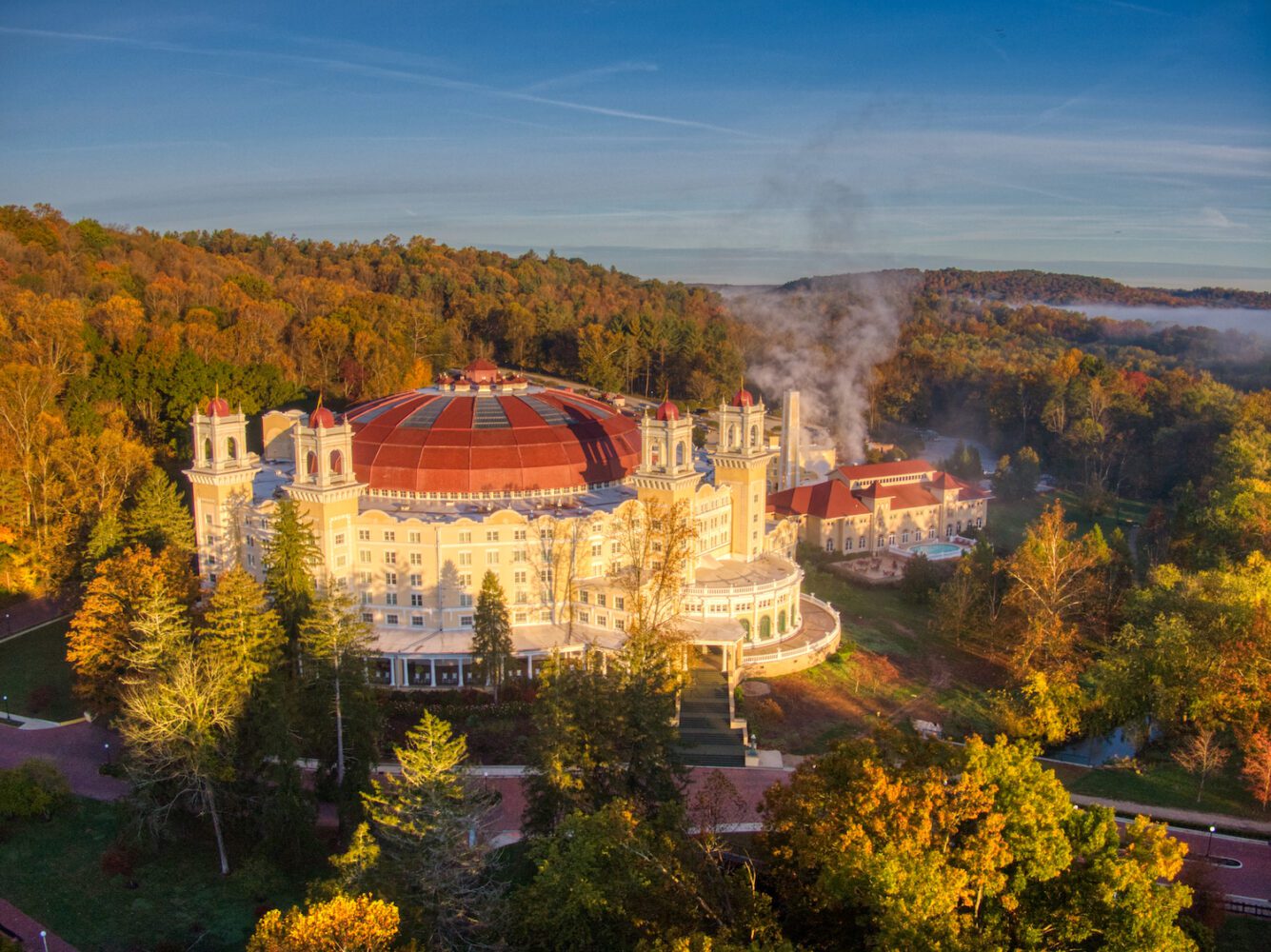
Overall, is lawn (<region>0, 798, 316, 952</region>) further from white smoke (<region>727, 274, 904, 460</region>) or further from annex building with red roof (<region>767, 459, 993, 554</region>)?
white smoke (<region>727, 274, 904, 460</region>)

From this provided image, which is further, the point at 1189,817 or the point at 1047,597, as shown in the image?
the point at 1047,597

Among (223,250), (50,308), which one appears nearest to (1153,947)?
(50,308)

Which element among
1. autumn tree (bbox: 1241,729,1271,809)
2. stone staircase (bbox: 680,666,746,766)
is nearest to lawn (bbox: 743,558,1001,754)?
stone staircase (bbox: 680,666,746,766)

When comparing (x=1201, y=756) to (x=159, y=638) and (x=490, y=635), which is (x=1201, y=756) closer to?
(x=490, y=635)

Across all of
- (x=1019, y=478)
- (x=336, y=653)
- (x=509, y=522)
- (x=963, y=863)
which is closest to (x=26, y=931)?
(x=336, y=653)

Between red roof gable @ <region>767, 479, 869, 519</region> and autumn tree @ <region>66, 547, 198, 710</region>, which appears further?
red roof gable @ <region>767, 479, 869, 519</region>
